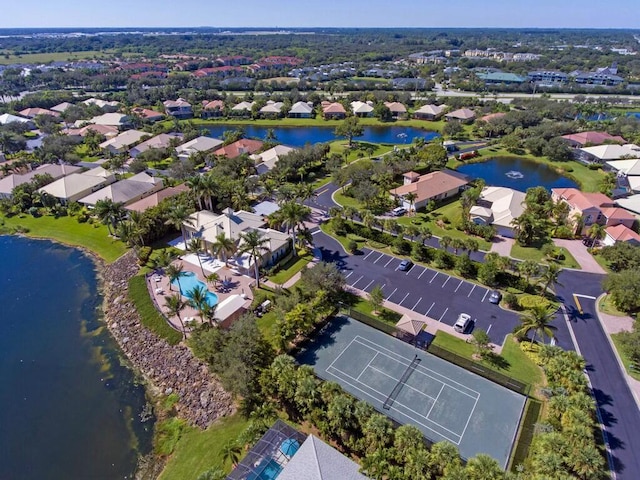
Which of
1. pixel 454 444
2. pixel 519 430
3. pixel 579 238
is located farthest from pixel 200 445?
pixel 579 238

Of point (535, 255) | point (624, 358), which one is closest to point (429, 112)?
point (535, 255)

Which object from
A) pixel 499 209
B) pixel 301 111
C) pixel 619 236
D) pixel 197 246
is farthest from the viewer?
pixel 301 111

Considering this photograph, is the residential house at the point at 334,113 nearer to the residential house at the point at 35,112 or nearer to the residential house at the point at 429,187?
the residential house at the point at 429,187

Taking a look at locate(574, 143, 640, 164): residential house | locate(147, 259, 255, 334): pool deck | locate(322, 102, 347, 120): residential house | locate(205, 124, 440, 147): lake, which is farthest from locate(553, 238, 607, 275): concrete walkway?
locate(322, 102, 347, 120): residential house

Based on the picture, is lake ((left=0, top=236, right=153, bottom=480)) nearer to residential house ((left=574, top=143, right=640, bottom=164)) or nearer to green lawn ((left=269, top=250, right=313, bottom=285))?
green lawn ((left=269, top=250, right=313, bottom=285))

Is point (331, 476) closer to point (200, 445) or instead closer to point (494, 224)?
point (200, 445)

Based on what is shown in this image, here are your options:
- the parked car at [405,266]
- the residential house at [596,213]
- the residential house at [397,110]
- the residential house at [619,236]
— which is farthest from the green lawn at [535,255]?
the residential house at [397,110]

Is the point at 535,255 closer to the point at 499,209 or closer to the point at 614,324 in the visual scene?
the point at 499,209
